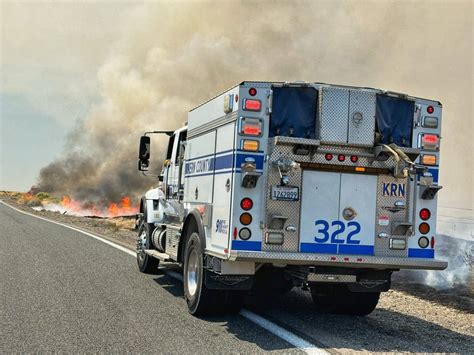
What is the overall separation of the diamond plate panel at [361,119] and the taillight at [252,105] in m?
1.09

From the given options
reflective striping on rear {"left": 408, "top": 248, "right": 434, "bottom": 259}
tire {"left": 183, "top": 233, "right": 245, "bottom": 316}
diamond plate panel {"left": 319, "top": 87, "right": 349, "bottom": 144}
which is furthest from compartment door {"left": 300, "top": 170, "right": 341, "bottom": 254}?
tire {"left": 183, "top": 233, "right": 245, "bottom": 316}

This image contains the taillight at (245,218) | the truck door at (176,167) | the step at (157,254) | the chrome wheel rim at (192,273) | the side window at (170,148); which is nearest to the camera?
the taillight at (245,218)

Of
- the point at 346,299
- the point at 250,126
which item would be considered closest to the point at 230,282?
the point at 250,126

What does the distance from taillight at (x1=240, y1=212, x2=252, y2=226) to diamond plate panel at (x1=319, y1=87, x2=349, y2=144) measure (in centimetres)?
124

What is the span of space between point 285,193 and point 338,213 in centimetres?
71

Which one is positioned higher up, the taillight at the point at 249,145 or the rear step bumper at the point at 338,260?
the taillight at the point at 249,145

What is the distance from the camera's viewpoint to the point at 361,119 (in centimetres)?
677

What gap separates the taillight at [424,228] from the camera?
277 inches

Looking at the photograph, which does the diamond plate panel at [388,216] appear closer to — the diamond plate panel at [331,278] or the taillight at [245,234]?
the diamond plate panel at [331,278]

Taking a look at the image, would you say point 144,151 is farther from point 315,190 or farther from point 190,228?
point 315,190

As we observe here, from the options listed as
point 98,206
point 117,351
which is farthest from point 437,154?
point 98,206

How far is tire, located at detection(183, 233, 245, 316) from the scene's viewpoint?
23.2ft

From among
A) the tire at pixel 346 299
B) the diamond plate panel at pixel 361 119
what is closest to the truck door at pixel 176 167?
the tire at pixel 346 299

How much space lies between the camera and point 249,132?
6500mm
